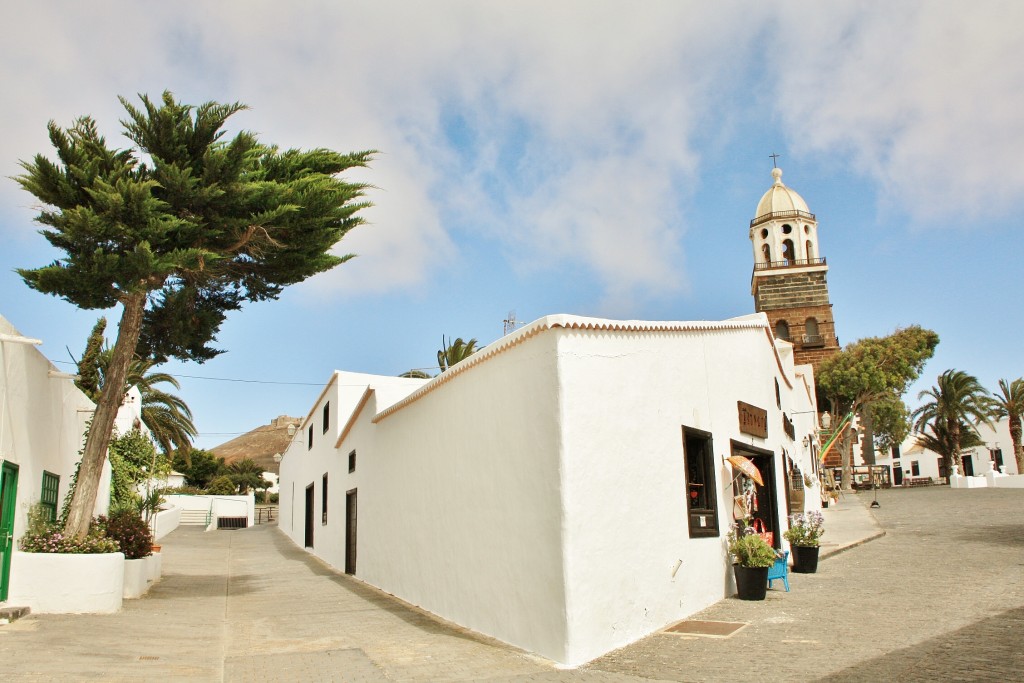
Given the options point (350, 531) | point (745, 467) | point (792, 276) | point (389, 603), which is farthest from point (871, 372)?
point (389, 603)

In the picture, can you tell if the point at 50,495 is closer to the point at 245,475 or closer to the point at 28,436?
the point at 28,436

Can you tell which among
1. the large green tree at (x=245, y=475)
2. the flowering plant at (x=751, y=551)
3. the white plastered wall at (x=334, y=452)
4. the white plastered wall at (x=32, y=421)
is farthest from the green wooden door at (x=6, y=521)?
the large green tree at (x=245, y=475)

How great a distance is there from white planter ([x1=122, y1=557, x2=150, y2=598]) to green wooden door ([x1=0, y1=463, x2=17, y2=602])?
2511mm

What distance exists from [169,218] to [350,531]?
30.9ft

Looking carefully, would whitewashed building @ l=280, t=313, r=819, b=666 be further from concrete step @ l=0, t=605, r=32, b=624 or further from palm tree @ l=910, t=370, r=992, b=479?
palm tree @ l=910, t=370, r=992, b=479

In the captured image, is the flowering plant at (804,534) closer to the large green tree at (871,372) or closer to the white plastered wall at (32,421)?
the white plastered wall at (32,421)

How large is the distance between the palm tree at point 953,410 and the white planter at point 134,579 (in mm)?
41970

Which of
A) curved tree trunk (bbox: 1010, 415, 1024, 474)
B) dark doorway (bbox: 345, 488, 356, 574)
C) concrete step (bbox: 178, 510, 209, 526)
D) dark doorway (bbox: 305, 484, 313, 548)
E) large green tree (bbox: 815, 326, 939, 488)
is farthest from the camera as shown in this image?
large green tree (bbox: 815, 326, 939, 488)

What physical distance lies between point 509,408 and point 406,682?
3.09 meters

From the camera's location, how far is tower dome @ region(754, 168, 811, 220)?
5394 centimetres

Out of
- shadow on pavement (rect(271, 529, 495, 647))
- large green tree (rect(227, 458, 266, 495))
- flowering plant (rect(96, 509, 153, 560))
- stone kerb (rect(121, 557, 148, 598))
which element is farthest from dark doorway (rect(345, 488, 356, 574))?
large green tree (rect(227, 458, 266, 495))

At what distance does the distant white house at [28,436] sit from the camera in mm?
9320

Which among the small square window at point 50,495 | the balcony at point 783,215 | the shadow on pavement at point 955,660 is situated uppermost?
the balcony at point 783,215

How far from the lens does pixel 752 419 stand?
40.1 feet
